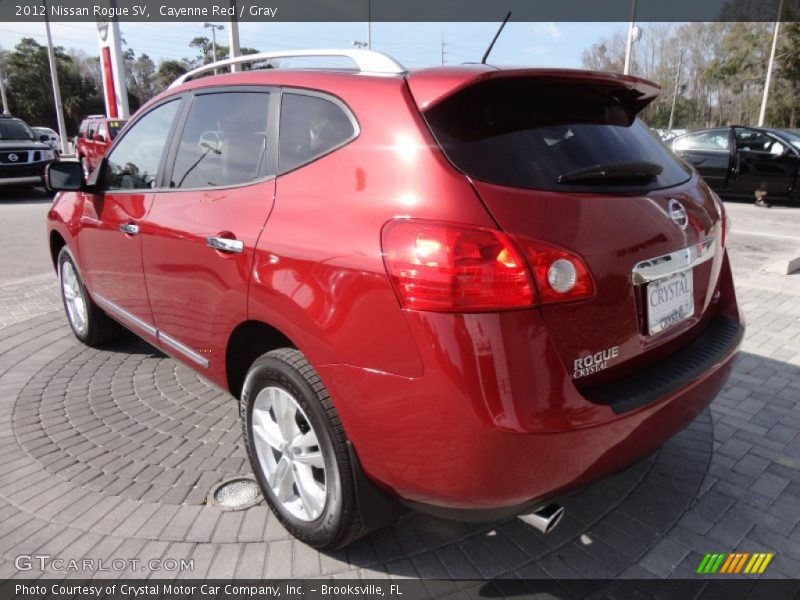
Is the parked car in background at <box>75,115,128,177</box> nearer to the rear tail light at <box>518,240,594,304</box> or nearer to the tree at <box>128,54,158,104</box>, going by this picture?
the rear tail light at <box>518,240,594,304</box>

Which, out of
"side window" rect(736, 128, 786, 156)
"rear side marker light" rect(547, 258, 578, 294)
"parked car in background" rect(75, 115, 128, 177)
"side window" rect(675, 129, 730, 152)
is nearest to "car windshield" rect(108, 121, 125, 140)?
"parked car in background" rect(75, 115, 128, 177)

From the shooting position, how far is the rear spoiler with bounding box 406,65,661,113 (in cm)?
A: 186

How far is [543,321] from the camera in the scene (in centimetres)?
167

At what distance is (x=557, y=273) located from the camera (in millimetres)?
1698

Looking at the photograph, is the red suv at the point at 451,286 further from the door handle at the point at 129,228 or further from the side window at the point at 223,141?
the door handle at the point at 129,228

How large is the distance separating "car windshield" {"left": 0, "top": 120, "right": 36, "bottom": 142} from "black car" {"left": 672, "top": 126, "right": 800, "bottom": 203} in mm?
15810

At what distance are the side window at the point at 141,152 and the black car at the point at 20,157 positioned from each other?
12.5 m

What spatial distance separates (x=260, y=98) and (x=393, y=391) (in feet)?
4.95

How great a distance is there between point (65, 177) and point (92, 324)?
1.17 meters

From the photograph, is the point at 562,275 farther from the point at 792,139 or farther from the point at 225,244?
the point at 792,139

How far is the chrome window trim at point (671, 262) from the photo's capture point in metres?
1.90

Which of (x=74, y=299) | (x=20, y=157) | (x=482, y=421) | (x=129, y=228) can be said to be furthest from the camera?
(x=20, y=157)

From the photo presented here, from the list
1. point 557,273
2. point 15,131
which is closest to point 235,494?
point 557,273

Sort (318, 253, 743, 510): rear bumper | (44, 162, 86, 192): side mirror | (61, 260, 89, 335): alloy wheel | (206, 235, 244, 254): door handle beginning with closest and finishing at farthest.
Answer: (318, 253, 743, 510): rear bumper < (206, 235, 244, 254): door handle < (44, 162, 86, 192): side mirror < (61, 260, 89, 335): alloy wheel
